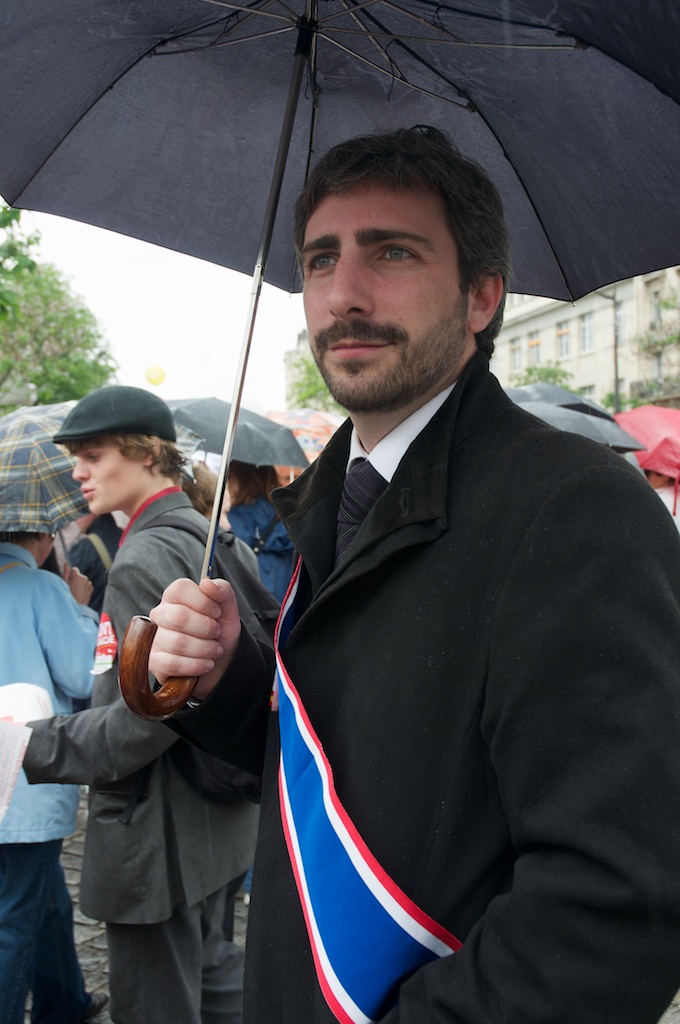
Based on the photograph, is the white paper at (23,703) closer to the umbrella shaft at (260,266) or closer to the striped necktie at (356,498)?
the umbrella shaft at (260,266)

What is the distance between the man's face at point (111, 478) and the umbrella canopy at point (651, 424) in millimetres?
5181

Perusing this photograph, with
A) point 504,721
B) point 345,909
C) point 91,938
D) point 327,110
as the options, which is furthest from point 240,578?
point 91,938

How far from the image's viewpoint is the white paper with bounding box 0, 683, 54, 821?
105 inches

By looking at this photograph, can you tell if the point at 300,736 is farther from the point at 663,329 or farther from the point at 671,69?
the point at 663,329

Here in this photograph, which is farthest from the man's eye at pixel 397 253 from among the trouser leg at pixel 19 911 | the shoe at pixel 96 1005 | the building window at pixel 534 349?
the building window at pixel 534 349

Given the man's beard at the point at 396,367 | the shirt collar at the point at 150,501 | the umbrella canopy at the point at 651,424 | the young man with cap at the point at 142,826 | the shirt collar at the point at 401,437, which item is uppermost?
the umbrella canopy at the point at 651,424

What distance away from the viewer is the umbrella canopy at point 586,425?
6664 mm

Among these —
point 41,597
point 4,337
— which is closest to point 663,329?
point 4,337

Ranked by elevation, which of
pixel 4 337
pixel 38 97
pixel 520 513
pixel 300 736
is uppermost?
pixel 4 337

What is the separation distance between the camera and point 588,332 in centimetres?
5084

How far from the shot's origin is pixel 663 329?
3027cm

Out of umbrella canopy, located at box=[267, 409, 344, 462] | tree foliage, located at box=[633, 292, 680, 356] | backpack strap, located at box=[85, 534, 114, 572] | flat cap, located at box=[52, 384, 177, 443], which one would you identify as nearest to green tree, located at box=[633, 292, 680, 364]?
tree foliage, located at box=[633, 292, 680, 356]

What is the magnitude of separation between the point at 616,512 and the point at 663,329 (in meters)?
31.7

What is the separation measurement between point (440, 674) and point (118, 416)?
2162 mm
